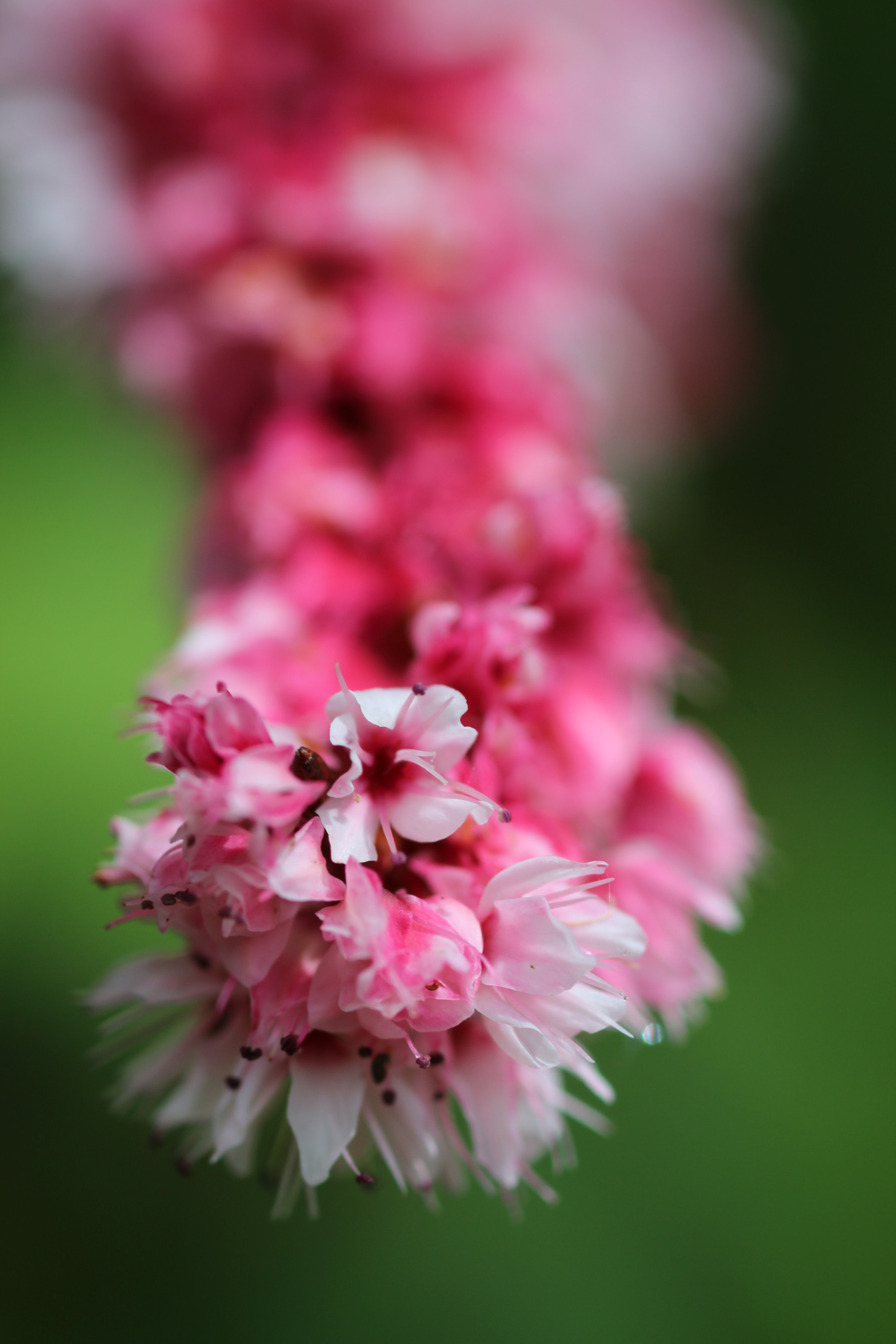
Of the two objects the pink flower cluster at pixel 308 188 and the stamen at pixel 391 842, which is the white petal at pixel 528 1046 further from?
the pink flower cluster at pixel 308 188

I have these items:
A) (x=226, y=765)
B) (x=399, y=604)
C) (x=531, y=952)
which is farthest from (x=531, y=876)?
(x=399, y=604)

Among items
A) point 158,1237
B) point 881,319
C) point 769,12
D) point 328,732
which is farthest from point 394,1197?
point 769,12

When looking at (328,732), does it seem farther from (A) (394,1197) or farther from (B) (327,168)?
(A) (394,1197)

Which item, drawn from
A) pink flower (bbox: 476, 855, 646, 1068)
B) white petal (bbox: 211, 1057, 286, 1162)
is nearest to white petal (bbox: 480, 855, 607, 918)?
pink flower (bbox: 476, 855, 646, 1068)

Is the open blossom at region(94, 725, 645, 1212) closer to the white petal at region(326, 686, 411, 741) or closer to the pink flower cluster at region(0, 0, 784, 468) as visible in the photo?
the white petal at region(326, 686, 411, 741)

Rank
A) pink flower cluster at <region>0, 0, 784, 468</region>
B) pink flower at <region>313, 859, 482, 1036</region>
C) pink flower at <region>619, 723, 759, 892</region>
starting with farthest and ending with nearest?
1. pink flower cluster at <region>0, 0, 784, 468</region>
2. pink flower at <region>619, 723, 759, 892</region>
3. pink flower at <region>313, 859, 482, 1036</region>

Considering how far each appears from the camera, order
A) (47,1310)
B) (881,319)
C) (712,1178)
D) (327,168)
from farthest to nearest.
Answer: (881,319)
(712,1178)
(47,1310)
(327,168)

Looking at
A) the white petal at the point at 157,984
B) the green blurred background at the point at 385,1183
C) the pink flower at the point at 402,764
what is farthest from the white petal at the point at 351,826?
the green blurred background at the point at 385,1183
